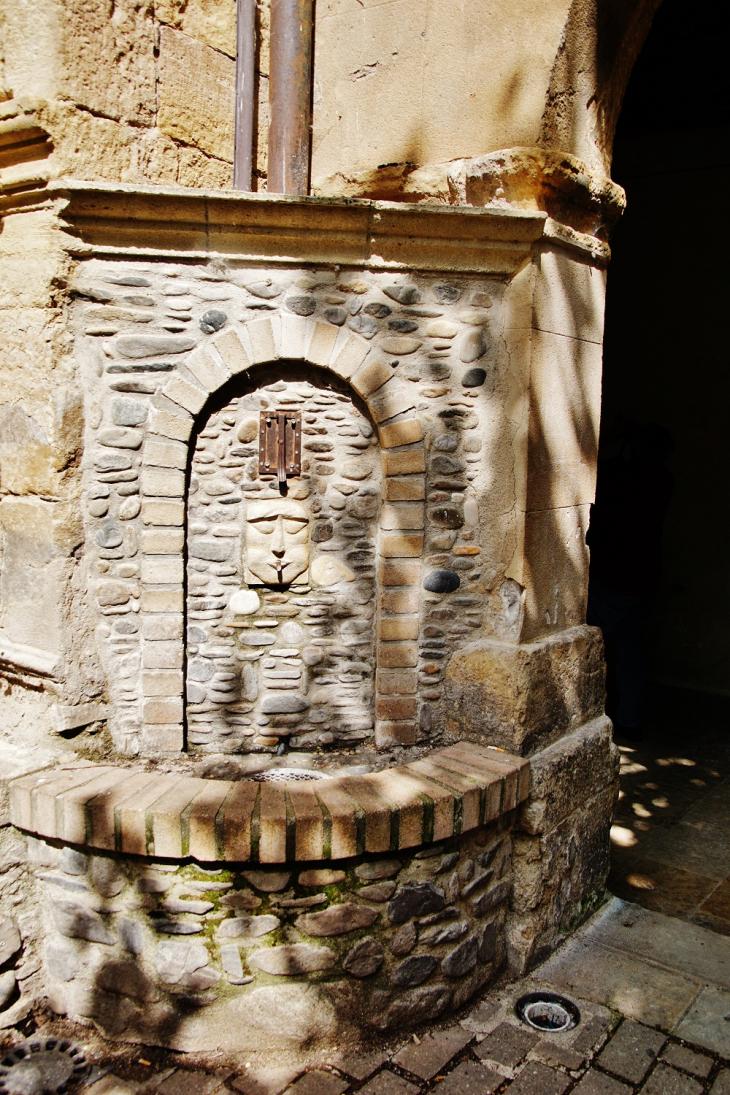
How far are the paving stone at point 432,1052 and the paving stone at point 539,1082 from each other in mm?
233

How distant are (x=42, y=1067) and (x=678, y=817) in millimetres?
3421

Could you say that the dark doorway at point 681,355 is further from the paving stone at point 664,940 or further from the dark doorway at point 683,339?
the paving stone at point 664,940

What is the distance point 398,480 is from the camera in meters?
3.40

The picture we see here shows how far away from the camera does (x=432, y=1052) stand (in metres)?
2.85

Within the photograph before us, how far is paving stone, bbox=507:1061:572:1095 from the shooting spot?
2.66 m

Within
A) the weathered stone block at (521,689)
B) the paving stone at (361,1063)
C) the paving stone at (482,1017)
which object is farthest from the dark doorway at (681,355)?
the paving stone at (361,1063)

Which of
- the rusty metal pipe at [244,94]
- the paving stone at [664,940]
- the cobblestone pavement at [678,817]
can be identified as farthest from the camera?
the cobblestone pavement at [678,817]

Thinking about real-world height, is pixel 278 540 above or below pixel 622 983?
above

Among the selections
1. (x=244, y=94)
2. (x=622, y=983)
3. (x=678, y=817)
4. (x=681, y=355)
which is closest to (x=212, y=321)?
(x=244, y=94)

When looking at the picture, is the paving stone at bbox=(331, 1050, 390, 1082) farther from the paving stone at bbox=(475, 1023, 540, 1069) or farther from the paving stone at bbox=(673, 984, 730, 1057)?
the paving stone at bbox=(673, 984, 730, 1057)

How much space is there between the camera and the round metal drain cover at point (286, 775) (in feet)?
10.9

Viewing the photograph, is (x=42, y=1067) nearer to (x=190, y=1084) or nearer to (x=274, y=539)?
(x=190, y=1084)

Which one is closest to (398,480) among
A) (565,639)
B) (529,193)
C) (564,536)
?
(564,536)

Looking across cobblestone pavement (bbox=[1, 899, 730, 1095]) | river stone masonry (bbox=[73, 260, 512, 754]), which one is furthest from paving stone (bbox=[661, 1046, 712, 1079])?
river stone masonry (bbox=[73, 260, 512, 754])
